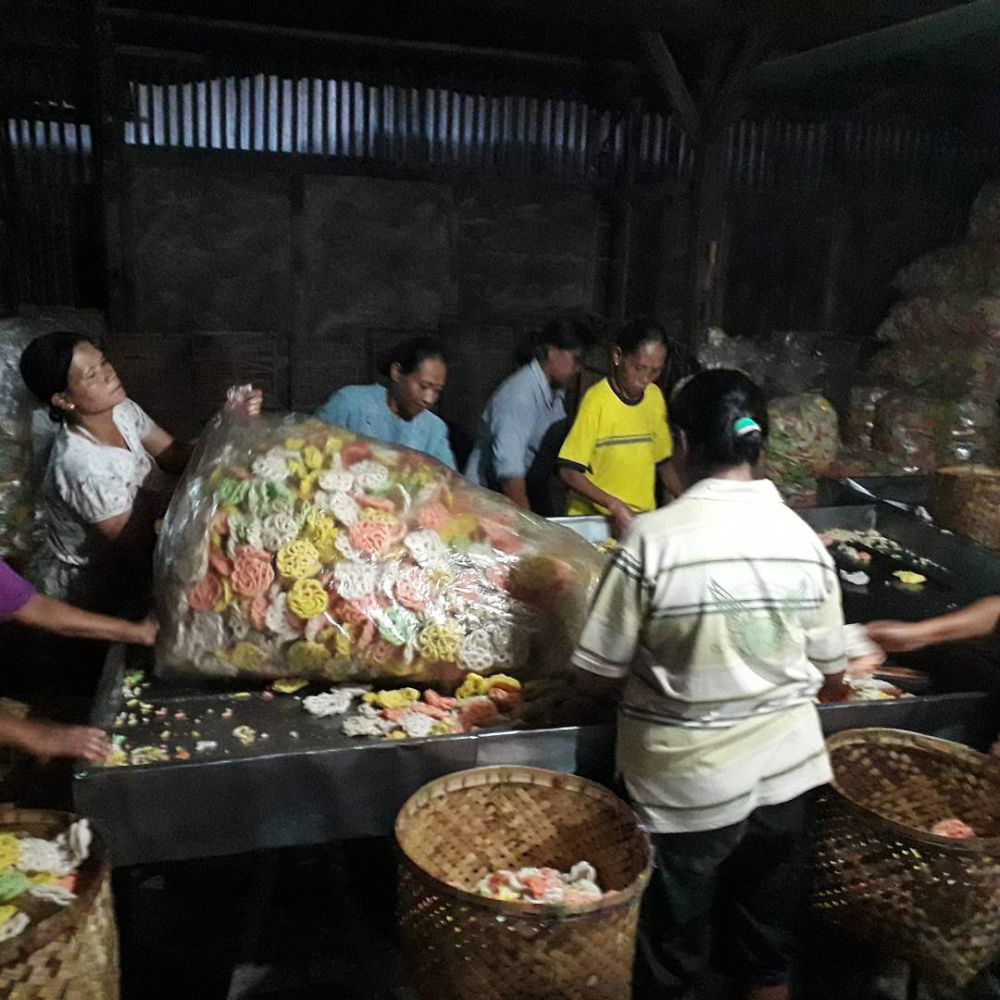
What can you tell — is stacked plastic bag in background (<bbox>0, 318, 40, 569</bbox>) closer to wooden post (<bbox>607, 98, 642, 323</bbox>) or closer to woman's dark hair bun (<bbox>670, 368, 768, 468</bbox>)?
woman's dark hair bun (<bbox>670, 368, 768, 468</bbox>)

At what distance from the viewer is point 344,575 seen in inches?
93.4

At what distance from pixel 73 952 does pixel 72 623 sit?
81 centimetres

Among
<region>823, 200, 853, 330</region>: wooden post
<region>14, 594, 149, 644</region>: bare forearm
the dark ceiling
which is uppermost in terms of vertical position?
the dark ceiling

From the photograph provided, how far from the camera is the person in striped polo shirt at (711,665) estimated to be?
1.93 meters

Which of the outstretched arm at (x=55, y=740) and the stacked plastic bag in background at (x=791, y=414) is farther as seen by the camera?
the stacked plastic bag in background at (x=791, y=414)

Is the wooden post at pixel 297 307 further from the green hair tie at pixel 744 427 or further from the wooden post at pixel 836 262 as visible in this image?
the green hair tie at pixel 744 427

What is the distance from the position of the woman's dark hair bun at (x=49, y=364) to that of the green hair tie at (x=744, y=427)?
1.96 meters

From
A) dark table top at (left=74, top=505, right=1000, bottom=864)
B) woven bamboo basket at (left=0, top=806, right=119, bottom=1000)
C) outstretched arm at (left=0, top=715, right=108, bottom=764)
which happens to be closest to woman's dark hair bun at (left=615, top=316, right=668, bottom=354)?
dark table top at (left=74, top=505, right=1000, bottom=864)

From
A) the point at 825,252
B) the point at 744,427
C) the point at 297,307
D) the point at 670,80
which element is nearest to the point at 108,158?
the point at 297,307

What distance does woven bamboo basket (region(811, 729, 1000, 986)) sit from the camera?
6.93 ft

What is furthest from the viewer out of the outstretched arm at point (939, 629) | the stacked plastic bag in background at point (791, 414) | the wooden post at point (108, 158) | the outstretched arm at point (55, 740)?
the wooden post at point (108, 158)

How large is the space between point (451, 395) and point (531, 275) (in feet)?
3.55

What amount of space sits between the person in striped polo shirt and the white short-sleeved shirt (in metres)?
1.58

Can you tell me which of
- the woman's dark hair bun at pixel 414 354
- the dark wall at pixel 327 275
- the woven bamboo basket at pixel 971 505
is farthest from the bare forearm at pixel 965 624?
the dark wall at pixel 327 275
